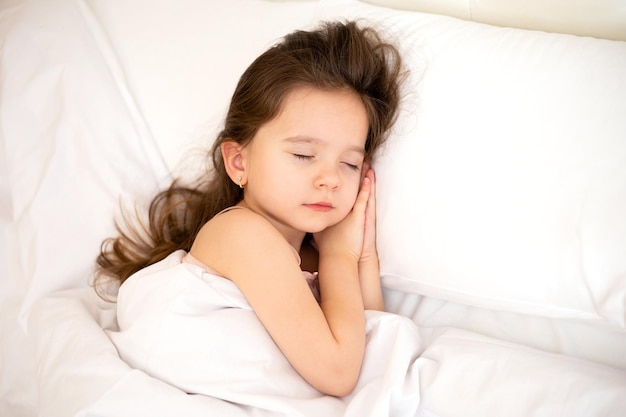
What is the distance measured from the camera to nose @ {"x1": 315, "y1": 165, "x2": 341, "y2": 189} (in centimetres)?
116

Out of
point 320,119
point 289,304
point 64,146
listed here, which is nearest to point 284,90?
point 320,119

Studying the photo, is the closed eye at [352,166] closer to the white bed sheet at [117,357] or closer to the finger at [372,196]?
the finger at [372,196]

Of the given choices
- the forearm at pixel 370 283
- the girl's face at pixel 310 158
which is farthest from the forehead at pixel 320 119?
the forearm at pixel 370 283

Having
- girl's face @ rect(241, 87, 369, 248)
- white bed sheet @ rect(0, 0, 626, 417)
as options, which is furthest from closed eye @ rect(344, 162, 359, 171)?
white bed sheet @ rect(0, 0, 626, 417)

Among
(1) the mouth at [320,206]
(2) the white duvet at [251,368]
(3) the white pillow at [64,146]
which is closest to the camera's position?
(2) the white duvet at [251,368]

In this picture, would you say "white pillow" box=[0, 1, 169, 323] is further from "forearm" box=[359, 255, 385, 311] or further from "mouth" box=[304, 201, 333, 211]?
"forearm" box=[359, 255, 385, 311]

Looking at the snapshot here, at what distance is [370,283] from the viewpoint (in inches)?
49.4

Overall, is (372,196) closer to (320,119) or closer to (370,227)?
(370,227)

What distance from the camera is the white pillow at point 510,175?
3.30 feet

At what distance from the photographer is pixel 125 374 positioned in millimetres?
1014

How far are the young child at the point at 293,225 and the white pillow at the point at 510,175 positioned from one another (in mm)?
69

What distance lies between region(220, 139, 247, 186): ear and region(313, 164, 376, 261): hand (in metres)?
0.24

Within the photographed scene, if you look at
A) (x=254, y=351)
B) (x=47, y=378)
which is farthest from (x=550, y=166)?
(x=47, y=378)

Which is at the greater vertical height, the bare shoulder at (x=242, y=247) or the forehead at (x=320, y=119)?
the forehead at (x=320, y=119)
